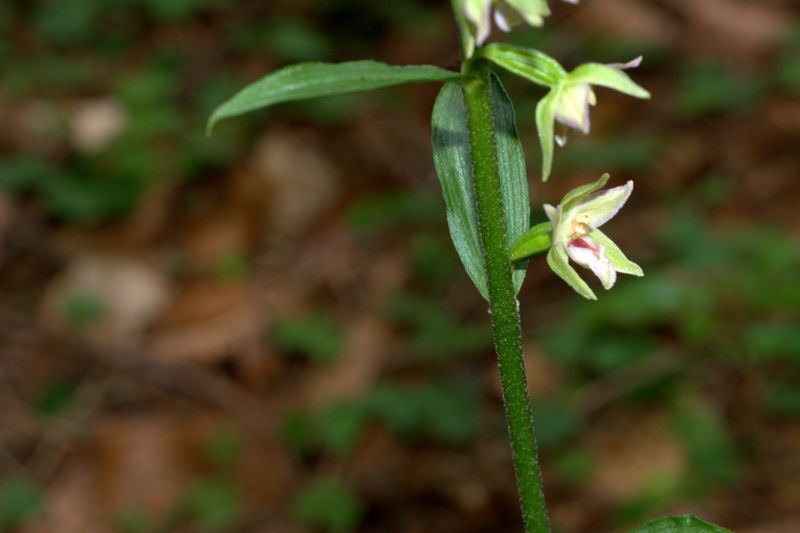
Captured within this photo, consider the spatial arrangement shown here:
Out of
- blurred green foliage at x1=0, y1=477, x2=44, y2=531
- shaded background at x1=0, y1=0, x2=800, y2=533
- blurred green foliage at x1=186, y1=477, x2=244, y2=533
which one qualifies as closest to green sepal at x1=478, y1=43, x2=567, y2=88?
shaded background at x1=0, y1=0, x2=800, y2=533

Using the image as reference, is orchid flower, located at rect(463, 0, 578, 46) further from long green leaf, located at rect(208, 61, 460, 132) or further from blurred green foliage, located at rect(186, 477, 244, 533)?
blurred green foliage, located at rect(186, 477, 244, 533)

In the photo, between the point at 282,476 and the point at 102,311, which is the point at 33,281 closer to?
the point at 102,311

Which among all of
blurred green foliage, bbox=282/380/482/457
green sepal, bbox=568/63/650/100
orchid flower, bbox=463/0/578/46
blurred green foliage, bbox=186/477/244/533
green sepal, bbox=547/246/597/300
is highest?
orchid flower, bbox=463/0/578/46

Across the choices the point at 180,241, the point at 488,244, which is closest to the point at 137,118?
the point at 180,241

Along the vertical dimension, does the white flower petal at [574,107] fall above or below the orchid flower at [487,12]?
below

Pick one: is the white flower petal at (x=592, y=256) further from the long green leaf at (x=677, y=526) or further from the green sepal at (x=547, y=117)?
the long green leaf at (x=677, y=526)

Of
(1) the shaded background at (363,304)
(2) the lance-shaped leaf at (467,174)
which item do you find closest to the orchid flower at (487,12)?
(2) the lance-shaped leaf at (467,174)
